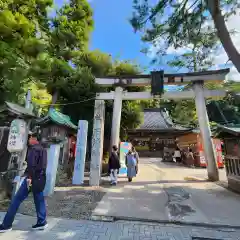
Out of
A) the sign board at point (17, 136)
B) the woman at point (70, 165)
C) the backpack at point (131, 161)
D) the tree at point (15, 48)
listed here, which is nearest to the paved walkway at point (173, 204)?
the backpack at point (131, 161)

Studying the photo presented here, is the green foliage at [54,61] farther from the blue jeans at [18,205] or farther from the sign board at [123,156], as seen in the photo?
the blue jeans at [18,205]

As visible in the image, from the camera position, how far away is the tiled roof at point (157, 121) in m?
23.4

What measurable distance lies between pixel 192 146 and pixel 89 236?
50.2ft

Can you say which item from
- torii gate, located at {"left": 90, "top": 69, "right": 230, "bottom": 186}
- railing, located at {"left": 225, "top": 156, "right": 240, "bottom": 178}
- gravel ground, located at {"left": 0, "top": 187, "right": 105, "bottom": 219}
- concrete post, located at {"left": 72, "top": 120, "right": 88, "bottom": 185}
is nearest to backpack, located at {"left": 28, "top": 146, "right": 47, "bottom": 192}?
gravel ground, located at {"left": 0, "top": 187, "right": 105, "bottom": 219}

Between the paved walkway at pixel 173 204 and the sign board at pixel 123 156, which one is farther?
the sign board at pixel 123 156

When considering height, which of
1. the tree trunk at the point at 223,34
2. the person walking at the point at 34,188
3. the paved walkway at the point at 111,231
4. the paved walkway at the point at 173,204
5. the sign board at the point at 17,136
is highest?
the tree trunk at the point at 223,34

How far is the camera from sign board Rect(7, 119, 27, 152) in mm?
5051

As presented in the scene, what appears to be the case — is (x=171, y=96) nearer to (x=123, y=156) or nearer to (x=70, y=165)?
(x=123, y=156)

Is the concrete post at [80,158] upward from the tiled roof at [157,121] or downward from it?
downward

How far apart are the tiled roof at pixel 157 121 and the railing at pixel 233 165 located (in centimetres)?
1398

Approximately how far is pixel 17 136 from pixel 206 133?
26.5ft

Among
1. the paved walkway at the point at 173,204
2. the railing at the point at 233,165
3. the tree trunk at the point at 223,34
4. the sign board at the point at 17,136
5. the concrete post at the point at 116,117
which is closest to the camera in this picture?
the paved walkway at the point at 173,204

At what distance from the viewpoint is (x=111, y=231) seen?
3.87 meters

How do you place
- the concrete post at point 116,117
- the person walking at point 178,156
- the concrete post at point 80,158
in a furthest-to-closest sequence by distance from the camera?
the person walking at point 178,156 < the concrete post at point 116,117 < the concrete post at point 80,158
